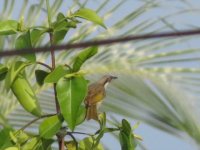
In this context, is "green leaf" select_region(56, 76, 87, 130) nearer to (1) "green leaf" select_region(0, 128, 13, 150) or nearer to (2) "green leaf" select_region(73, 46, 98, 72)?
(2) "green leaf" select_region(73, 46, 98, 72)

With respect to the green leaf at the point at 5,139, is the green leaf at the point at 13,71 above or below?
above

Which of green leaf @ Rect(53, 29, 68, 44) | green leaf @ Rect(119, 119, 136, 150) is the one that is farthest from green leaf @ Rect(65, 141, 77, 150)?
green leaf @ Rect(53, 29, 68, 44)

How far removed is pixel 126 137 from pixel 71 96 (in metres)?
0.19

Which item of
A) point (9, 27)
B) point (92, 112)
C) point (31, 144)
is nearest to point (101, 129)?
point (92, 112)

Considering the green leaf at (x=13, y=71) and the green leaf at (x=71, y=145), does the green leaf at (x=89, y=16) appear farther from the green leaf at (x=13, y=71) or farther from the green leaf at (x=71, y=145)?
the green leaf at (x=71, y=145)

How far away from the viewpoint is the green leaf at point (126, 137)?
1.56 m

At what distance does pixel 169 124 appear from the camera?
3264 millimetres

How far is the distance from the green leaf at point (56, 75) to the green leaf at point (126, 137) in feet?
0.63

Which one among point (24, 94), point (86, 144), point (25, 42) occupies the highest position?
point (25, 42)

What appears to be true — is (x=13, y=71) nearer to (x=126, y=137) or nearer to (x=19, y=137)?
(x=19, y=137)

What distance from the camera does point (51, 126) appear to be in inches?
57.5

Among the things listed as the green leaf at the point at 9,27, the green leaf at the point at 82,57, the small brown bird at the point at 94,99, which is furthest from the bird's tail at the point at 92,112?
the green leaf at the point at 9,27

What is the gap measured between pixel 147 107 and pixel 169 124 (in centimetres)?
16

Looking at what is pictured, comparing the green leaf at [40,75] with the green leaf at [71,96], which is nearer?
the green leaf at [71,96]
